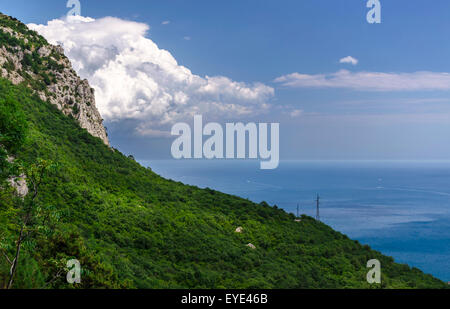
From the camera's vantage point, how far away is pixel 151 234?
111ft

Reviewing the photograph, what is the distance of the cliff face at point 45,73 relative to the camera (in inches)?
2020

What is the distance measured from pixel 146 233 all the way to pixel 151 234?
18.7 inches

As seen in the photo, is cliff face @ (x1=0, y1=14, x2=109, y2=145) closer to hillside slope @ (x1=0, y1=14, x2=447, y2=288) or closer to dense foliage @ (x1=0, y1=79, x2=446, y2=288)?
hillside slope @ (x1=0, y1=14, x2=447, y2=288)

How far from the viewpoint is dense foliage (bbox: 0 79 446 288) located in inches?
832

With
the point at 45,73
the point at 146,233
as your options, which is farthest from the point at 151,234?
the point at 45,73

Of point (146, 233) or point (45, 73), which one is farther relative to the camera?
point (45, 73)

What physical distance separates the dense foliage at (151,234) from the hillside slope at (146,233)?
0.09 metres

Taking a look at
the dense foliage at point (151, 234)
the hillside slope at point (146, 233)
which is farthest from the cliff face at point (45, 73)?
the dense foliage at point (151, 234)

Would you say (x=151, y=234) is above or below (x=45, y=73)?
below

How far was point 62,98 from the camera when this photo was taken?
183 feet

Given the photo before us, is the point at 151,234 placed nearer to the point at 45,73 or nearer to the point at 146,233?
the point at 146,233

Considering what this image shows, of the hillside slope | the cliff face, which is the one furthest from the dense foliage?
the cliff face

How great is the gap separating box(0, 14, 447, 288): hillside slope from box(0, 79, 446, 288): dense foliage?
9cm

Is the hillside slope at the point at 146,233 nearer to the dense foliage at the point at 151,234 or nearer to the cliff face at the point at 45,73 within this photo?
the dense foliage at the point at 151,234
